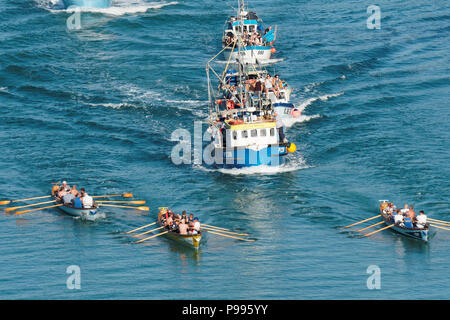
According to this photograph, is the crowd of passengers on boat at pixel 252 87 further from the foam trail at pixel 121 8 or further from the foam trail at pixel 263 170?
the foam trail at pixel 121 8

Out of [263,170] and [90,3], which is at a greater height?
[90,3]

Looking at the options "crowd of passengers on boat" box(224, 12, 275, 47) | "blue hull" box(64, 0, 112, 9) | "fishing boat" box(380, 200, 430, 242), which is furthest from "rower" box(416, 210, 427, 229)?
"blue hull" box(64, 0, 112, 9)

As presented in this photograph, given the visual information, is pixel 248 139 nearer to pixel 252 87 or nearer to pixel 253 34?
pixel 252 87

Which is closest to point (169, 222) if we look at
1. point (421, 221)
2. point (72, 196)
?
point (72, 196)

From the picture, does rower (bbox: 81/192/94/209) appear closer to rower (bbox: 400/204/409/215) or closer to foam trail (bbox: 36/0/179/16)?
rower (bbox: 400/204/409/215)

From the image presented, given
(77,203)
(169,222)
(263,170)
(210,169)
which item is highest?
(210,169)

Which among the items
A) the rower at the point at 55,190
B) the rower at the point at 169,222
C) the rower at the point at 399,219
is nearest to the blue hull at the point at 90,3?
the rower at the point at 55,190
